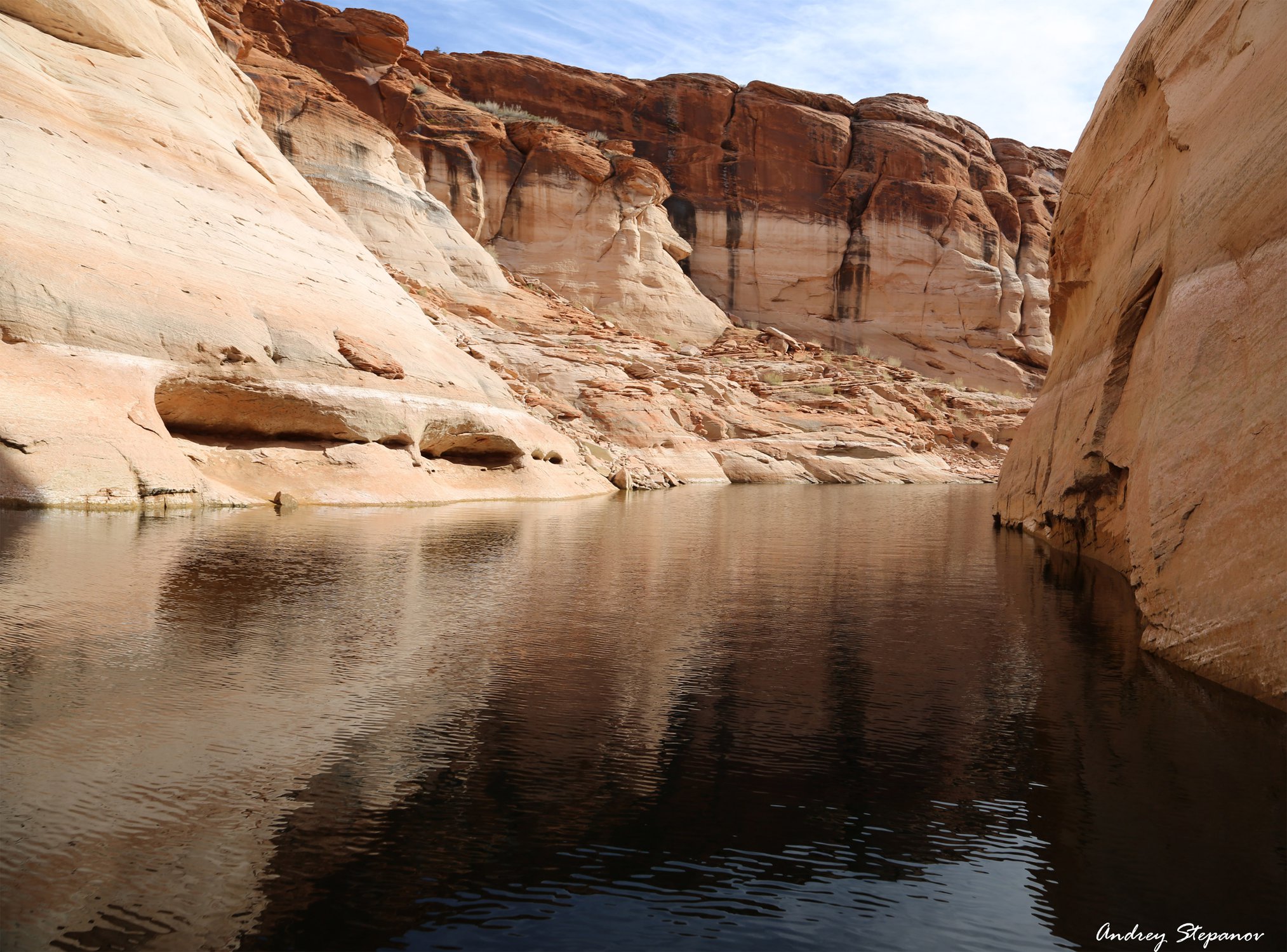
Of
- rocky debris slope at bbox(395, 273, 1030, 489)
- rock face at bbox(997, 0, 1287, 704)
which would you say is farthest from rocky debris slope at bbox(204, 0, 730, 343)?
rock face at bbox(997, 0, 1287, 704)

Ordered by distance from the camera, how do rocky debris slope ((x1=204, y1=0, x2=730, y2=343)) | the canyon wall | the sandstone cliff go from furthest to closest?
rocky debris slope ((x1=204, y1=0, x2=730, y2=343)), the sandstone cliff, the canyon wall

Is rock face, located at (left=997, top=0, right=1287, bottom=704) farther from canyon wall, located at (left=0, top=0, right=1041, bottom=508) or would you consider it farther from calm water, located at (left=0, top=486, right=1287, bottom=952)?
canyon wall, located at (left=0, top=0, right=1041, bottom=508)

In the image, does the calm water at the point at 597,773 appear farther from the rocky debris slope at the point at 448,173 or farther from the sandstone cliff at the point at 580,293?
the rocky debris slope at the point at 448,173

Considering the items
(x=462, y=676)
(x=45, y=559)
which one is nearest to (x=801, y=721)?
(x=462, y=676)

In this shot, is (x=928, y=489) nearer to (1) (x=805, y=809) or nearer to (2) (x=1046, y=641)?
(2) (x=1046, y=641)

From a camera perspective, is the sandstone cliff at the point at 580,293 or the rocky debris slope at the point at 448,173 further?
the rocky debris slope at the point at 448,173

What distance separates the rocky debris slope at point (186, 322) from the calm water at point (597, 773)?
630cm

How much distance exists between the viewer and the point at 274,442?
18.0 meters

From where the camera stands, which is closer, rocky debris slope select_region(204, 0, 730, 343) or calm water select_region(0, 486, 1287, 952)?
calm water select_region(0, 486, 1287, 952)

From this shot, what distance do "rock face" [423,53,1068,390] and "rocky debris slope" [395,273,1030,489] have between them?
9.36 metres

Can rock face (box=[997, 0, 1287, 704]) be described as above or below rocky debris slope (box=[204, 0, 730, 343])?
below

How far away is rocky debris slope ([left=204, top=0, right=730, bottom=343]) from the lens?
3672 cm

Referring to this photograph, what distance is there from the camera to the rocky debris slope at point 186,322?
1405 centimetres

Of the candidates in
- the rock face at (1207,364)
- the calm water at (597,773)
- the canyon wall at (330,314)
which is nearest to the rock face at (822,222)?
the canyon wall at (330,314)
